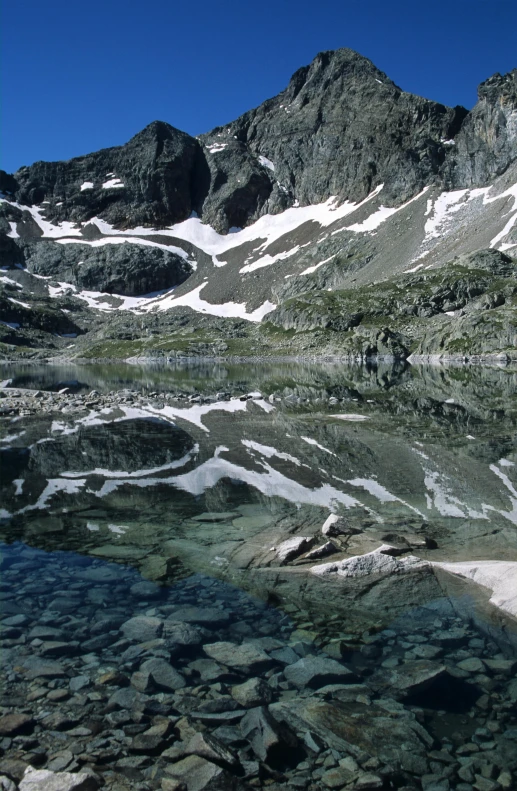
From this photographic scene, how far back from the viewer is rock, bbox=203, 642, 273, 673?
7727 millimetres

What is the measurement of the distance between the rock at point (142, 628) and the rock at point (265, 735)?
96.9 inches

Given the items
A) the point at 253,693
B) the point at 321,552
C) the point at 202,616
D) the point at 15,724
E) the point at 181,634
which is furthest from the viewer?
the point at 321,552

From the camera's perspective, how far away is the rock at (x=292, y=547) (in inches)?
456

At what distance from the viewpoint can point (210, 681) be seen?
7.43m

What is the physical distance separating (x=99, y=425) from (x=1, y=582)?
22.9 m

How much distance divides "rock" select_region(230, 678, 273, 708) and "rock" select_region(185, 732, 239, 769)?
0.83 meters

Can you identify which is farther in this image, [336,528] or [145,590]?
[336,528]

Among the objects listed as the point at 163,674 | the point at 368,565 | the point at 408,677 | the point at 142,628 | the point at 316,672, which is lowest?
the point at 408,677

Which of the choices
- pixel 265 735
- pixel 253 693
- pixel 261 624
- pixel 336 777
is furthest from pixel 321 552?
pixel 336 777

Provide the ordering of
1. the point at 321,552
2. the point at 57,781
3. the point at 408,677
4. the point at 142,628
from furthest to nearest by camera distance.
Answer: the point at 321,552 < the point at 142,628 < the point at 408,677 < the point at 57,781

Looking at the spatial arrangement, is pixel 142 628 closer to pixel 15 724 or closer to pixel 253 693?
pixel 253 693

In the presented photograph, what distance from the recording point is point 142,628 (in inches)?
344

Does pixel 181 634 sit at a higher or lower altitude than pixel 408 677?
higher

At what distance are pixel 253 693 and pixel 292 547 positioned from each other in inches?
187
